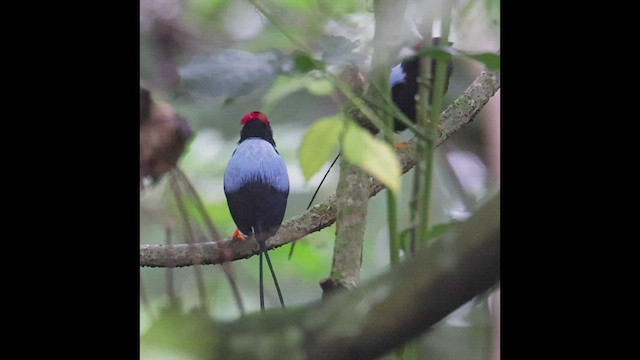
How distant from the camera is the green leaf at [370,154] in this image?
1479 mm

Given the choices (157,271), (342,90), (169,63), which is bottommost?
(157,271)

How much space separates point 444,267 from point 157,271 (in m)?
0.52

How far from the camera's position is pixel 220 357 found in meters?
1.66

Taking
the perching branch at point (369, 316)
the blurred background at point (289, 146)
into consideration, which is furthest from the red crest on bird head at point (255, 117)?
the perching branch at point (369, 316)

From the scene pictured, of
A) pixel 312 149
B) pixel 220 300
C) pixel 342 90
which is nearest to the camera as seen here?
pixel 312 149

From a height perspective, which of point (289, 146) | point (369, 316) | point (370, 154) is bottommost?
point (369, 316)

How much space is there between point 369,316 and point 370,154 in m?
0.29

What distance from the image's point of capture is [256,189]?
67.6 inches

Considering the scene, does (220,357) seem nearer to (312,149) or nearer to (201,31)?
(312,149)

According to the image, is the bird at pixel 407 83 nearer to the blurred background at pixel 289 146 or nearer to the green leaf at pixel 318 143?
the blurred background at pixel 289 146

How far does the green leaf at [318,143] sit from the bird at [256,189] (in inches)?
9.6

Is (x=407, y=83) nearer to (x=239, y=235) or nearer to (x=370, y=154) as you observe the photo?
(x=370, y=154)

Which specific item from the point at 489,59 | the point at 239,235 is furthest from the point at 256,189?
the point at 489,59
